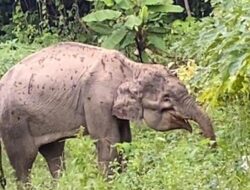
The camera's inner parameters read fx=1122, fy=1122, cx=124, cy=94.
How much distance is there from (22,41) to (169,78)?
29.7 ft

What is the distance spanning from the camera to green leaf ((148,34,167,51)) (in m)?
13.6

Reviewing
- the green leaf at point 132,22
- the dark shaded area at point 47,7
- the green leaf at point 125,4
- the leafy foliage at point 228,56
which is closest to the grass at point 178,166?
the leafy foliage at point 228,56

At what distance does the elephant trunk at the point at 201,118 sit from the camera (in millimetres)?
8305

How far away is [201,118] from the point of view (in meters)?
8.48

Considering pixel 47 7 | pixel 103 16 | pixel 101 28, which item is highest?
pixel 103 16

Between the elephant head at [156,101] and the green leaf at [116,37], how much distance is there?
464 cm

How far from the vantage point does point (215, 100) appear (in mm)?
7465

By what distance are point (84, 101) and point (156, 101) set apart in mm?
561

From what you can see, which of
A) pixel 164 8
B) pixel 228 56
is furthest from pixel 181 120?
pixel 164 8

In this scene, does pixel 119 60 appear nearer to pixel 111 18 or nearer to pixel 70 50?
pixel 70 50

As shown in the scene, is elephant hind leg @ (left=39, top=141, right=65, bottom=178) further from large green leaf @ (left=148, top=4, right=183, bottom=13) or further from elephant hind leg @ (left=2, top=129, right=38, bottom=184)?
large green leaf @ (left=148, top=4, right=183, bottom=13)

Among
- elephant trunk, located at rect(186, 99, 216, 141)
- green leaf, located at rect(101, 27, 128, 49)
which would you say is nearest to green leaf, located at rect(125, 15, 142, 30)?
green leaf, located at rect(101, 27, 128, 49)

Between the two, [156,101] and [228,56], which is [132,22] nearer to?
[156,101]

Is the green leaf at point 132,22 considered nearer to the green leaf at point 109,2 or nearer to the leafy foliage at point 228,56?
the green leaf at point 109,2
